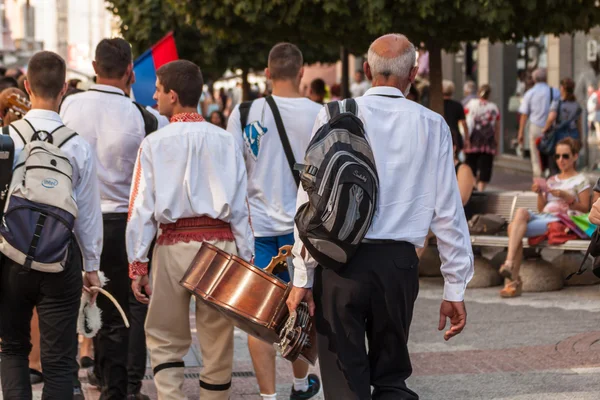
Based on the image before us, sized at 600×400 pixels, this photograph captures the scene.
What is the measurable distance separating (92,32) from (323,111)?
62.9m

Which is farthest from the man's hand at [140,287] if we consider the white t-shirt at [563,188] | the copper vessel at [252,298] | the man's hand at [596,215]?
the white t-shirt at [563,188]

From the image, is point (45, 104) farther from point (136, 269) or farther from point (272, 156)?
point (272, 156)

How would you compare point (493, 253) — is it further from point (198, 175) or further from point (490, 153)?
point (198, 175)

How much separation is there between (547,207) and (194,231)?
5583mm

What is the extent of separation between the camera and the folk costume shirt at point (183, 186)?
17.7 feet

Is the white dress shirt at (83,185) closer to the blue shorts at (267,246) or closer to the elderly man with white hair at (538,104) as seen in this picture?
the blue shorts at (267,246)

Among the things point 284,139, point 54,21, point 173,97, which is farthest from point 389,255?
point 54,21

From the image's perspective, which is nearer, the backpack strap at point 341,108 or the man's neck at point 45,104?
the backpack strap at point 341,108

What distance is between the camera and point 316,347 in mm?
4660

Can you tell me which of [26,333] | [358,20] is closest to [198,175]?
[26,333]

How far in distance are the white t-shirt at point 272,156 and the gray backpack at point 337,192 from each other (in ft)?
6.65

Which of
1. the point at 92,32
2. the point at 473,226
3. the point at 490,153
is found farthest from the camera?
the point at 92,32

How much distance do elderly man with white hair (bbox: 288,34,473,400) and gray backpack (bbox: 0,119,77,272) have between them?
1229 mm

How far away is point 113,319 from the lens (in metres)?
6.34
